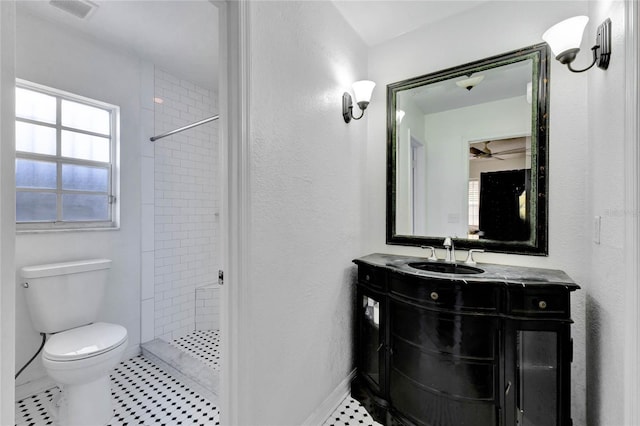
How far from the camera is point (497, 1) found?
1.70 metres

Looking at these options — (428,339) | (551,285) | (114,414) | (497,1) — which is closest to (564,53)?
(497,1)

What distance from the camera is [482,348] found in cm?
132

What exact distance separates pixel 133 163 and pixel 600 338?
3.28 meters

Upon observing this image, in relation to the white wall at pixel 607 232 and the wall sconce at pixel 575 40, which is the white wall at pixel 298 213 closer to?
the wall sconce at pixel 575 40

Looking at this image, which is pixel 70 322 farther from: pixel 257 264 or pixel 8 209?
pixel 8 209

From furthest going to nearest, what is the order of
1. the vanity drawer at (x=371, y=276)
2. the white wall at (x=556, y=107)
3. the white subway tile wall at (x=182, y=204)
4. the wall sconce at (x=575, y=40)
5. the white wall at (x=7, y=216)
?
the white subway tile wall at (x=182, y=204) → the vanity drawer at (x=371, y=276) → the white wall at (x=556, y=107) → the wall sconce at (x=575, y=40) → the white wall at (x=7, y=216)

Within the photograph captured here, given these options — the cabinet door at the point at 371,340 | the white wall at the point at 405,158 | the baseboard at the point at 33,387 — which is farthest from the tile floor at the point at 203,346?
the white wall at the point at 405,158

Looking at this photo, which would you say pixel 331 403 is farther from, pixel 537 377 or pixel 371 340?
pixel 537 377

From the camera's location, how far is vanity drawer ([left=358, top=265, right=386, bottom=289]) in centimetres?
169

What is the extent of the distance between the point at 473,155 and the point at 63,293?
2899 mm

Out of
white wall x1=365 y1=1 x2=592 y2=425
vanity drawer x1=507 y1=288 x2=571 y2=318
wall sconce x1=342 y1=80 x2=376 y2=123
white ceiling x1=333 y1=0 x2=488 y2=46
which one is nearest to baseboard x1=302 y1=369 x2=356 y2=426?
white wall x1=365 y1=1 x2=592 y2=425

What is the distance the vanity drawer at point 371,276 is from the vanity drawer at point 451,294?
7.7 inches

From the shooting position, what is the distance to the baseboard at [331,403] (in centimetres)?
158

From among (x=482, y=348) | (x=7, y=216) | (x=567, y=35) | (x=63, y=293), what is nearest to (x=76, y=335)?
(x=63, y=293)
